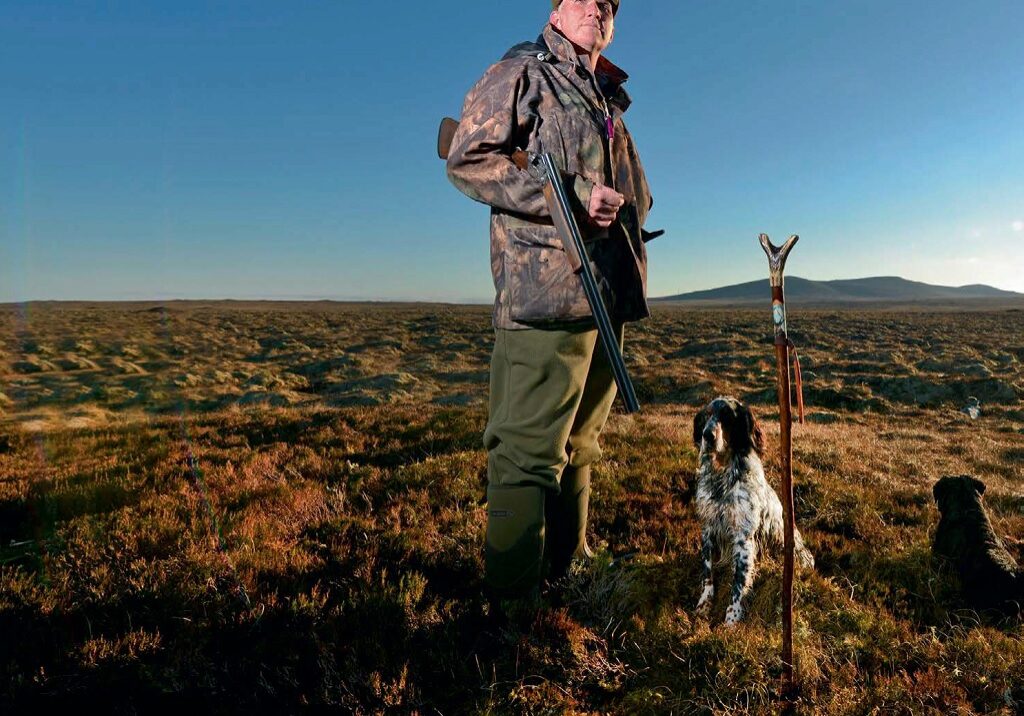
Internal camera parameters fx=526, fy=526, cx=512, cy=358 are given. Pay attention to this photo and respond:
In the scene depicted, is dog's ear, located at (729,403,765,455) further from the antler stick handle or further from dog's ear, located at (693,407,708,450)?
the antler stick handle

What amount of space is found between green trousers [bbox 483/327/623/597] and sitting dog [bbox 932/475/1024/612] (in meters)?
2.87

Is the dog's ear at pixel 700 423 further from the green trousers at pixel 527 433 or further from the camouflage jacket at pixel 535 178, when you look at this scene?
the camouflage jacket at pixel 535 178

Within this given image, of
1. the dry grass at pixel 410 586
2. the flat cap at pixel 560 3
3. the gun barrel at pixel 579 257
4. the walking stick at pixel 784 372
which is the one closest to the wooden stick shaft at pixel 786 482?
the walking stick at pixel 784 372

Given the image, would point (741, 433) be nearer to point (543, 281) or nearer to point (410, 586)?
point (543, 281)

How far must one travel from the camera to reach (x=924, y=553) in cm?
394

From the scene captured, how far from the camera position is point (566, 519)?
10.6 feet

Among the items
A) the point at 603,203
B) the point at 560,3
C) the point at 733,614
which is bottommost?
the point at 733,614

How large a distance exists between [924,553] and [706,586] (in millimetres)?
1968

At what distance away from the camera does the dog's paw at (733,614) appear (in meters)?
2.98

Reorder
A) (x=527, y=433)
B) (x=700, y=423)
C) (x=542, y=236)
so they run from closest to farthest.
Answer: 1. (x=542, y=236)
2. (x=527, y=433)
3. (x=700, y=423)

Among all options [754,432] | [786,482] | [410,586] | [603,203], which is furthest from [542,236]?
[754,432]

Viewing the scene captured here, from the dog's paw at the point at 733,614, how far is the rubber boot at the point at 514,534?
1168 millimetres

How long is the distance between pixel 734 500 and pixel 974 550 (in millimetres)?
1744

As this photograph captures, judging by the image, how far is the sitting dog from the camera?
10.7 feet
